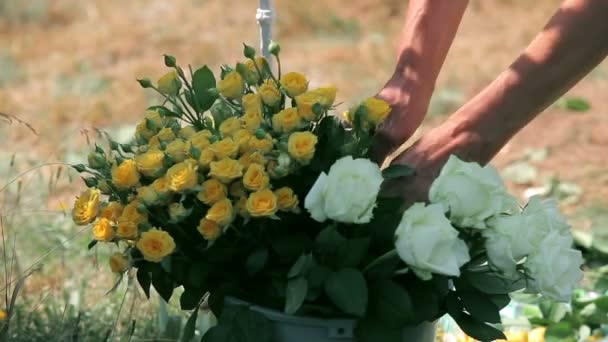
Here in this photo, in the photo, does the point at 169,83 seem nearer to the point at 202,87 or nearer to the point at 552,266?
the point at 202,87

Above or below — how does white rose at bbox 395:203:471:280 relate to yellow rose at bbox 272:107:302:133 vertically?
below

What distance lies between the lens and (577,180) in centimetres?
382

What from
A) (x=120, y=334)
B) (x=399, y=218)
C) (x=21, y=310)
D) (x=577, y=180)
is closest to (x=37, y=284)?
(x=21, y=310)

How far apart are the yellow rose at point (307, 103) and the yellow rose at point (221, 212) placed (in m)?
0.19

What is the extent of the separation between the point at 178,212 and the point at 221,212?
0.27ft

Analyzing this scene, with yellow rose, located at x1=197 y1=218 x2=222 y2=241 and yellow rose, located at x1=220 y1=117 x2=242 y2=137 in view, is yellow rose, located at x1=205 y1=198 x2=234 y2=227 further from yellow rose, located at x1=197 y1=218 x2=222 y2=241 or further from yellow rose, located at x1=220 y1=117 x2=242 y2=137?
yellow rose, located at x1=220 y1=117 x2=242 y2=137

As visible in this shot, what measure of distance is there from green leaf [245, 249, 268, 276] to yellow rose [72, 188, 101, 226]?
0.26m

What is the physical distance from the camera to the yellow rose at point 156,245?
157 cm

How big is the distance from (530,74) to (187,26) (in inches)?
185

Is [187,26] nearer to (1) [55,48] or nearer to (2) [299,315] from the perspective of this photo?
(1) [55,48]

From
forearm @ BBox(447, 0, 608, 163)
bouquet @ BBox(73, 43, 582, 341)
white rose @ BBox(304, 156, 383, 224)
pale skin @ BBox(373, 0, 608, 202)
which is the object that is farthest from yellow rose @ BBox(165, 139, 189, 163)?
forearm @ BBox(447, 0, 608, 163)

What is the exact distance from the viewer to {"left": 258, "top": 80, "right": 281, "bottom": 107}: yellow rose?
1.67 m

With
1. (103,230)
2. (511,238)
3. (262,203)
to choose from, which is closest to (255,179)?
(262,203)

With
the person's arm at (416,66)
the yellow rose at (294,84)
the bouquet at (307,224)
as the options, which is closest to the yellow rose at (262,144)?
the bouquet at (307,224)
